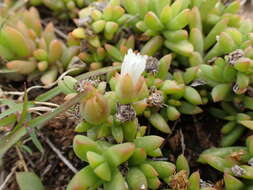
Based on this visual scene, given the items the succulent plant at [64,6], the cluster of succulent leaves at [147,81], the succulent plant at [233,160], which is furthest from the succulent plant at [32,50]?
the succulent plant at [233,160]

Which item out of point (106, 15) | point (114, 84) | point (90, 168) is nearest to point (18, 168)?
point (90, 168)

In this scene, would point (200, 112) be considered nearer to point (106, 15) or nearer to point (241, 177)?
point (241, 177)

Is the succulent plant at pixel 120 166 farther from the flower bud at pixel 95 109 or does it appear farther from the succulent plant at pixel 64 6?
the succulent plant at pixel 64 6

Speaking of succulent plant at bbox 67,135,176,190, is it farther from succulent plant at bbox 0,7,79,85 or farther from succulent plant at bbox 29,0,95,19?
succulent plant at bbox 29,0,95,19

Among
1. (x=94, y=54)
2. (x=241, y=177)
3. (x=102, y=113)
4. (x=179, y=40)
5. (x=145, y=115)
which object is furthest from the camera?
(x=94, y=54)

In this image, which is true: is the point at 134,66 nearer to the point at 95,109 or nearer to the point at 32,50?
the point at 95,109

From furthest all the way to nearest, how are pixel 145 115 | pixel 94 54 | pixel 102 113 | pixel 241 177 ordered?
1. pixel 94 54
2. pixel 145 115
3. pixel 241 177
4. pixel 102 113

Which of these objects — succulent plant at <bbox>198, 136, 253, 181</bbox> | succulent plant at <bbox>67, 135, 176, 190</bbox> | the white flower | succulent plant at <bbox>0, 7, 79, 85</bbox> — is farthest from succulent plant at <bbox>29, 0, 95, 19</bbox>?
succulent plant at <bbox>198, 136, 253, 181</bbox>
